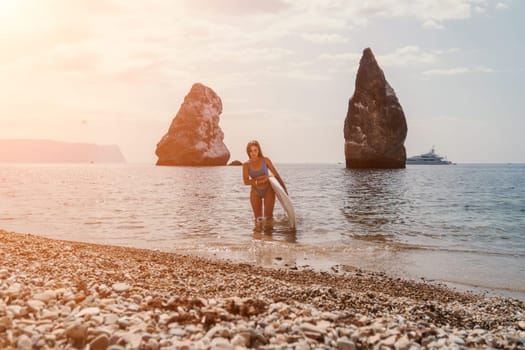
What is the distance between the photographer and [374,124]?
97.5 meters

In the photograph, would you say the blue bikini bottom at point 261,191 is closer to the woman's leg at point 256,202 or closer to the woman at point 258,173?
the woman at point 258,173

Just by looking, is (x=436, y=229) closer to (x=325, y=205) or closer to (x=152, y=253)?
(x=325, y=205)

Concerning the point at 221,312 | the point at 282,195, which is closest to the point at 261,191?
the point at 282,195

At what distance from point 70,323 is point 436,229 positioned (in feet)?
49.3

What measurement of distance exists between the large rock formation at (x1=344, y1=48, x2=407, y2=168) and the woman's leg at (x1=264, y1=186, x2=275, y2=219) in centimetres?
8539

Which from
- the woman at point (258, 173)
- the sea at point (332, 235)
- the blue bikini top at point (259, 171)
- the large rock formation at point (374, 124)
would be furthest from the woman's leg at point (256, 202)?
the large rock formation at point (374, 124)

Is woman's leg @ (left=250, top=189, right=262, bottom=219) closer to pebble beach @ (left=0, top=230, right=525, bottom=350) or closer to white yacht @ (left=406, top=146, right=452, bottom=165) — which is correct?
pebble beach @ (left=0, top=230, right=525, bottom=350)

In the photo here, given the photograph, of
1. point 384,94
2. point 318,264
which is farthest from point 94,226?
point 384,94

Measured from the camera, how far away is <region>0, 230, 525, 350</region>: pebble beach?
14.9ft

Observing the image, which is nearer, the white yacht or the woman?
A: the woman

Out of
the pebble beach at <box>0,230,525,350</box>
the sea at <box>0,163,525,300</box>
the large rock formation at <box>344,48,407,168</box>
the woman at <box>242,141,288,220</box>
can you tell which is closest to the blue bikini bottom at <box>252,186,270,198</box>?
the woman at <box>242,141,288,220</box>

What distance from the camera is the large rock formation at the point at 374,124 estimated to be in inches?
3846

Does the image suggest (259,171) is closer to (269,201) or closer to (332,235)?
(269,201)

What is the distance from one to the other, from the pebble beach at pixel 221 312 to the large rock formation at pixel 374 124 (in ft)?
303
